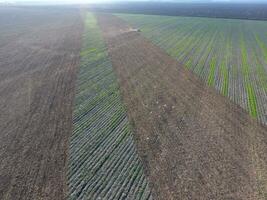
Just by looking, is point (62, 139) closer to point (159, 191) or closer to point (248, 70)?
point (159, 191)

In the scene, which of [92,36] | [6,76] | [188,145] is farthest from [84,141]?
[92,36]

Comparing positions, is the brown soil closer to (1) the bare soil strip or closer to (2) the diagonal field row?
(2) the diagonal field row

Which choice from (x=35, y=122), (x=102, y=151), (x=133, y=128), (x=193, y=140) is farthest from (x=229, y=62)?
(x=35, y=122)

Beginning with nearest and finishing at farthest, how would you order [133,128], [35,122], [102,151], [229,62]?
1. [102,151]
2. [133,128]
3. [35,122]
4. [229,62]

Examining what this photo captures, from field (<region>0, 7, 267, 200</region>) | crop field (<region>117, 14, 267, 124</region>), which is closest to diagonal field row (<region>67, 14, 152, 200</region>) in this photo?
field (<region>0, 7, 267, 200</region>)

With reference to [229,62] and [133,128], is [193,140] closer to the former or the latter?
[133,128]

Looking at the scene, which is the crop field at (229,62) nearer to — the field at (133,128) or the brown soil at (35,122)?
the field at (133,128)

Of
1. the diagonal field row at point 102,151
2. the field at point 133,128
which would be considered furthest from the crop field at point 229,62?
the diagonal field row at point 102,151
